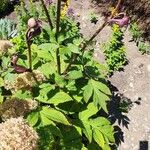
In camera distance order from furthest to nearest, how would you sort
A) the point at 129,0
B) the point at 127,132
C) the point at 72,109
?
the point at 129,0, the point at 127,132, the point at 72,109

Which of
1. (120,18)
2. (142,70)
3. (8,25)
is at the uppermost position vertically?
(120,18)

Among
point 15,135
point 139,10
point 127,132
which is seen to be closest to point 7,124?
point 15,135

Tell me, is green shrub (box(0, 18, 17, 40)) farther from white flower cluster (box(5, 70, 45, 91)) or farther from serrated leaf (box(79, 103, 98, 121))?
white flower cluster (box(5, 70, 45, 91))

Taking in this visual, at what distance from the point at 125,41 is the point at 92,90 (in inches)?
107

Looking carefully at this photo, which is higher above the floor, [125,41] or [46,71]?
[46,71]

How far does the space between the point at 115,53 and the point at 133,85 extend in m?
0.52

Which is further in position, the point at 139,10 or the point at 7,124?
the point at 139,10

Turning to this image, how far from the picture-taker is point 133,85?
19.9ft

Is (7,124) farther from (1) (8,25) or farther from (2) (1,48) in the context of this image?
(1) (8,25)

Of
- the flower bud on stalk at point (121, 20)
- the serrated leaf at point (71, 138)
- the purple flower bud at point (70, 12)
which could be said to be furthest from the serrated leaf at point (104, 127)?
the purple flower bud at point (70, 12)

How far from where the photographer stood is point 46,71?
4.07 m

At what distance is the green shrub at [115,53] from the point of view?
6145 mm

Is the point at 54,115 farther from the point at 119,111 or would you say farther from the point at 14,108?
the point at 119,111

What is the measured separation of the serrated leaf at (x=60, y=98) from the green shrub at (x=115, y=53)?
2.25m
